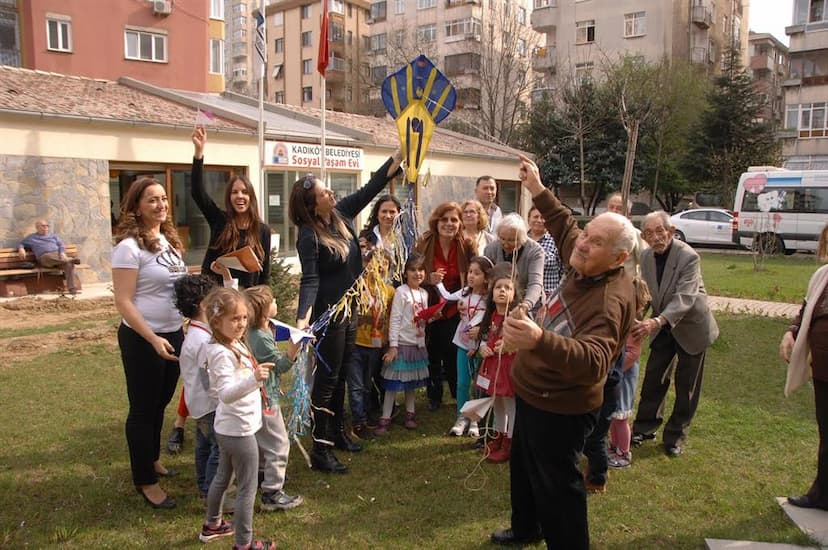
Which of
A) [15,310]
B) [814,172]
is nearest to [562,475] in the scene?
[15,310]

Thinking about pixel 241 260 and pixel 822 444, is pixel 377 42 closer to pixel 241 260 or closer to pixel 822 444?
pixel 241 260

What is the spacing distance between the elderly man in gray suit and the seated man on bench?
35.0ft

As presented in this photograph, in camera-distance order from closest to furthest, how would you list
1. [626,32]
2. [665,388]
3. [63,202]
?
[665,388] < [63,202] < [626,32]

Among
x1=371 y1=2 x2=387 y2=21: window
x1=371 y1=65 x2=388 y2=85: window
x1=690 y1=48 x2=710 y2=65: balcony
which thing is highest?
x1=371 y1=2 x2=387 y2=21: window

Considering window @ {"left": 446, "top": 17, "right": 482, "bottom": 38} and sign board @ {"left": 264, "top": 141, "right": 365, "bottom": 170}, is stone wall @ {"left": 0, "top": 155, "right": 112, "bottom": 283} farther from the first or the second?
window @ {"left": 446, "top": 17, "right": 482, "bottom": 38}

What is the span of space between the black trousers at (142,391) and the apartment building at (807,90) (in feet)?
117

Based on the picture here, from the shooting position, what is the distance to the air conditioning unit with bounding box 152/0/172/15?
73.2ft

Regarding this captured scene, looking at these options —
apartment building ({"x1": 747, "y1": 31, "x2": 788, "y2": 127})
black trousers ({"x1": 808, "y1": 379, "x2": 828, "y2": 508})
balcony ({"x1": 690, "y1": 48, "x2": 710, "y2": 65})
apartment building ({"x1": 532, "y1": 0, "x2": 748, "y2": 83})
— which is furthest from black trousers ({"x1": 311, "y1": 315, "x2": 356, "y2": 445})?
apartment building ({"x1": 747, "y1": 31, "x2": 788, "y2": 127})

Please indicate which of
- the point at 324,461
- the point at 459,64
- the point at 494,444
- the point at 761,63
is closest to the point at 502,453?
the point at 494,444

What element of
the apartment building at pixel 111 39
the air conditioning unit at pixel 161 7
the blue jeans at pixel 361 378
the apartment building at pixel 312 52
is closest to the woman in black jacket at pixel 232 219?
the blue jeans at pixel 361 378

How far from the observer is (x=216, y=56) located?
1001 inches

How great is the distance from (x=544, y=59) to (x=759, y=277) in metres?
30.9

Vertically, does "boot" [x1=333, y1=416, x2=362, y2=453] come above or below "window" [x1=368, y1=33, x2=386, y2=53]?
below

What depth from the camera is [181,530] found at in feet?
11.3
